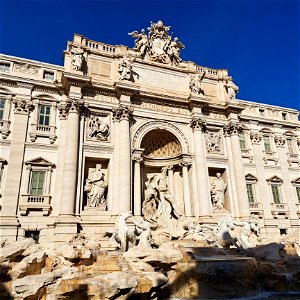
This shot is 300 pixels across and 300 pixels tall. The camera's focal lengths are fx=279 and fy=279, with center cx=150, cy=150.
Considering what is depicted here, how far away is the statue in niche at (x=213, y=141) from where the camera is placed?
22156 mm

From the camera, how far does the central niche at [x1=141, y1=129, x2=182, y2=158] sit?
2120cm

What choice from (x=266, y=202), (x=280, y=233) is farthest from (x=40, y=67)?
(x=280, y=233)

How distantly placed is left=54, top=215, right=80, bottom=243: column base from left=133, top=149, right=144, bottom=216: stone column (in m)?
3.90

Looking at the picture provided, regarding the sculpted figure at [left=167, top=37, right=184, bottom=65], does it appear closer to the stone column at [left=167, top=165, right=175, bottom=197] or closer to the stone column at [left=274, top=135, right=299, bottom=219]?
the stone column at [left=167, top=165, right=175, bottom=197]

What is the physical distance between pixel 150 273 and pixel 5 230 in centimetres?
913

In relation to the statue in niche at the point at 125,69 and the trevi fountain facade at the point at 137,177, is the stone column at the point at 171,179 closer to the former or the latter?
the trevi fountain facade at the point at 137,177

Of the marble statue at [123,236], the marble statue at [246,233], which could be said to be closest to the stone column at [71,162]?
the marble statue at [123,236]

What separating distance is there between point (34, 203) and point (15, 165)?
8.35 ft

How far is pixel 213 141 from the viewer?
22484 millimetres

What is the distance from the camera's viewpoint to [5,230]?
14992 millimetres

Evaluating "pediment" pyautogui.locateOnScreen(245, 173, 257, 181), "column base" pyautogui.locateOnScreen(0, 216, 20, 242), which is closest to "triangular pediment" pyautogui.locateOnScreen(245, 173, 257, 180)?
"pediment" pyautogui.locateOnScreen(245, 173, 257, 181)

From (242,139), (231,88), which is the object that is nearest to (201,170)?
(242,139)

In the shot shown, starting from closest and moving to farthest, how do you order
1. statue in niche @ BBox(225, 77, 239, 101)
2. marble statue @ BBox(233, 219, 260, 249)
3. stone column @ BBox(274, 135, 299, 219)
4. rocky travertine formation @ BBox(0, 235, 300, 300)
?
rocky travertine formation @ BBox(0, 235, 300, 300), marble statue @ BBox(233, 219, 260, 249), stone column @ BBox(274, 135, 299, 219), statue in niche @ BBox(225, 77, 239, 101)

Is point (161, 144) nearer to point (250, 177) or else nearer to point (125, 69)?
point (125, 69)
